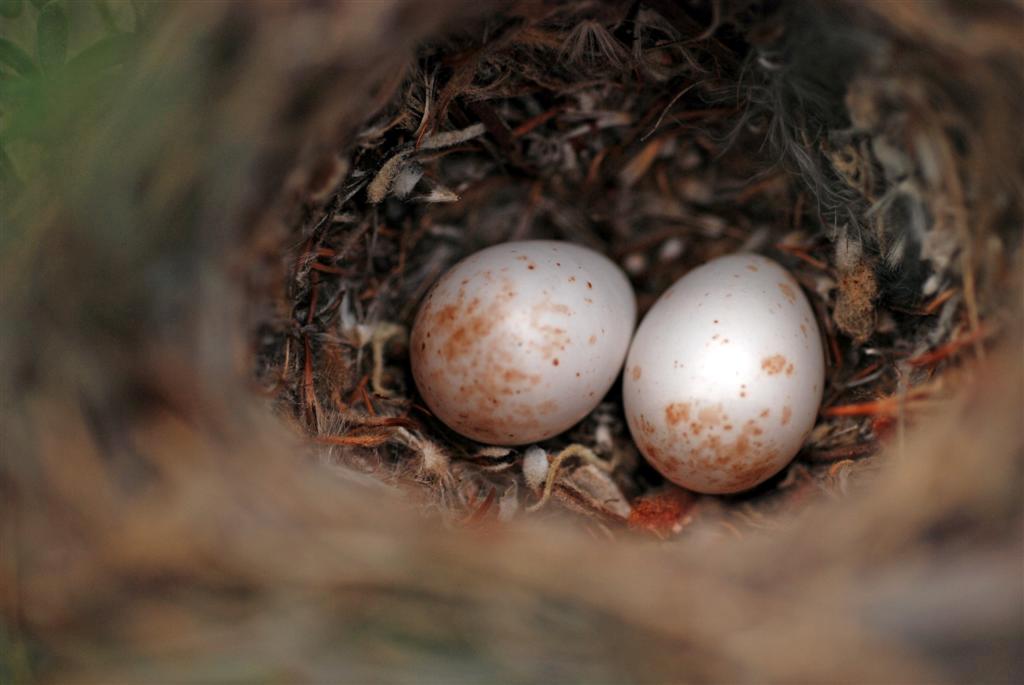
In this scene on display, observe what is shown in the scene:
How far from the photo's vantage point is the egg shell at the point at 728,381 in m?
0.86

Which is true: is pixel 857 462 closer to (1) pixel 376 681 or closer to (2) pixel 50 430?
(1) pixel 376 681

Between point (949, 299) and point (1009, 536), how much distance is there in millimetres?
291

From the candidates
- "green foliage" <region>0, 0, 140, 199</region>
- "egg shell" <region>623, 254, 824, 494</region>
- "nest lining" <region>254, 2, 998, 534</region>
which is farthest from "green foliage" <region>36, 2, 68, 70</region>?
"egg shell" <region>623, 254, 824, 494</region>

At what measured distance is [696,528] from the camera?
95cm

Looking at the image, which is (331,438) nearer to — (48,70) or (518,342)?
(518,342)

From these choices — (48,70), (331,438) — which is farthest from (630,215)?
(48,70)

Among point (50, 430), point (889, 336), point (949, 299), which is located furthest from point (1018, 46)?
point (50, 430)

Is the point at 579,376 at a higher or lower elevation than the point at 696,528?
higher

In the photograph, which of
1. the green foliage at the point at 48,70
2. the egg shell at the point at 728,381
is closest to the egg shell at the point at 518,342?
the egg shell at the point at 728,381

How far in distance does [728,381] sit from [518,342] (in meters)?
0.24

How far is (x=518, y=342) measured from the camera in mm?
881

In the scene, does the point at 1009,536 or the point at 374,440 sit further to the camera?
the point at 374,440

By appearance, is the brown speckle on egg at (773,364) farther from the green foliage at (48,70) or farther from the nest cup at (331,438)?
the green foliage at (48,70)

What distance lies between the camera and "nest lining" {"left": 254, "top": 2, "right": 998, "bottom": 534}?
2.55 ft
